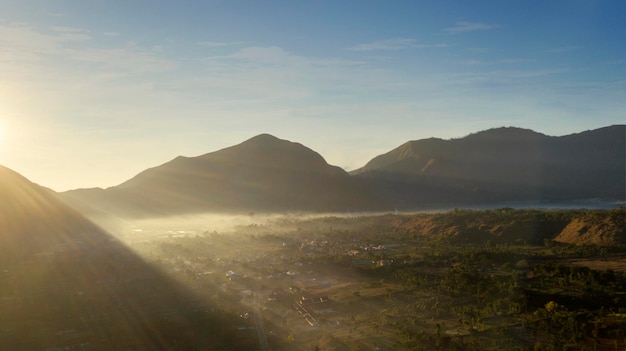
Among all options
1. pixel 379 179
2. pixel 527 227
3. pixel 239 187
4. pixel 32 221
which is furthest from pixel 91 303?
pixel 379 179

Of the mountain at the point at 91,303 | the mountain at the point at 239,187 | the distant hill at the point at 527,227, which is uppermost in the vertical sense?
the mountain at the point at 239,187

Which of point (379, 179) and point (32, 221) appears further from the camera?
point (379, 179)

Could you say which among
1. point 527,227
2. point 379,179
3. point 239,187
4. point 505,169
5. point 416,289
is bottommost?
point 416,289

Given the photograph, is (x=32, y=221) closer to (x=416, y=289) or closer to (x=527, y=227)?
(x=416, y=289)

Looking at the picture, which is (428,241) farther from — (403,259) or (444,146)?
(444,146)

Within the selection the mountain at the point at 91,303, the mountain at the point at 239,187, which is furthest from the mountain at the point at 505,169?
the mountain at the point at 91,303

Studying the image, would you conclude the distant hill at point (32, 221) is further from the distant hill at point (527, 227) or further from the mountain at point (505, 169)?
the mountain at point (505, 169)

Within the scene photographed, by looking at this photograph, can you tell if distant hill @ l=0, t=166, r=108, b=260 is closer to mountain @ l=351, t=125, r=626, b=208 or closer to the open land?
the open land
